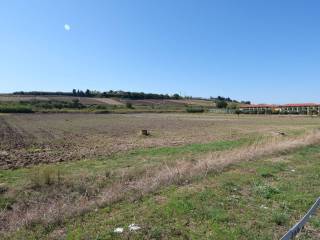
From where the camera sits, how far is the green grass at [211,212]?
659cm

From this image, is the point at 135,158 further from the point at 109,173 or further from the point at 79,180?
the point at 79,180

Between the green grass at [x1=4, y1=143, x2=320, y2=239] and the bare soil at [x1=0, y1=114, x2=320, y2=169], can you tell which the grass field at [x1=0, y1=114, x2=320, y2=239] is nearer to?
the green grass at [x1=4, y1=143, x2=320, y2=239]

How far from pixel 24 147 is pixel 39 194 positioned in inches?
599

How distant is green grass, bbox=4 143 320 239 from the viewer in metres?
6.59

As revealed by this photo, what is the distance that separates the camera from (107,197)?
29.2ft

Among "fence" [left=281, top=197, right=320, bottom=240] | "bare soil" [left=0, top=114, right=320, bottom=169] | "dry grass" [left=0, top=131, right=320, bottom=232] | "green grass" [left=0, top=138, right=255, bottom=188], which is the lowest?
"bare soil" [left=0, top=114, right=320, bottom=169]

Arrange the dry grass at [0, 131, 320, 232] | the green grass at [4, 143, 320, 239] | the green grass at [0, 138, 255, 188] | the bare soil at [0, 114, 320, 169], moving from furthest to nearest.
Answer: the bare soil at [0, 114, 320, 169], the green grass at [0, 138, 255, 188], the dry grass at [0, 131, 320, 232], the green grass at [4, 143, 320, 239]

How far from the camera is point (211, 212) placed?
773cm

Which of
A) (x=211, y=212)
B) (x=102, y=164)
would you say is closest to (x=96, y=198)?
(x=211, y=212)

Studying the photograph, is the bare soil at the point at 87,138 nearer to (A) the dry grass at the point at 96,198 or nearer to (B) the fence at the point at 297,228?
(A) the dry grass at the point at 96,198

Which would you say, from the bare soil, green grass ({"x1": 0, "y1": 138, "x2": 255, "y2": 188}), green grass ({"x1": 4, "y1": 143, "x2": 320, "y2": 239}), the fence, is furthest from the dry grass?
the bare soil

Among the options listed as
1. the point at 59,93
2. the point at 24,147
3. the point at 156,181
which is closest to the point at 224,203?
the point at 156,181

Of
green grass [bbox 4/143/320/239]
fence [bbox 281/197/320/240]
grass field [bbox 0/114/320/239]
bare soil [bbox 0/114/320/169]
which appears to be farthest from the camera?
bare soil [bbox 0/114/320/169]

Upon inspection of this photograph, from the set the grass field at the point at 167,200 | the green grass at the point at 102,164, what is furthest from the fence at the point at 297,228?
the green grass at the point at 102,164
